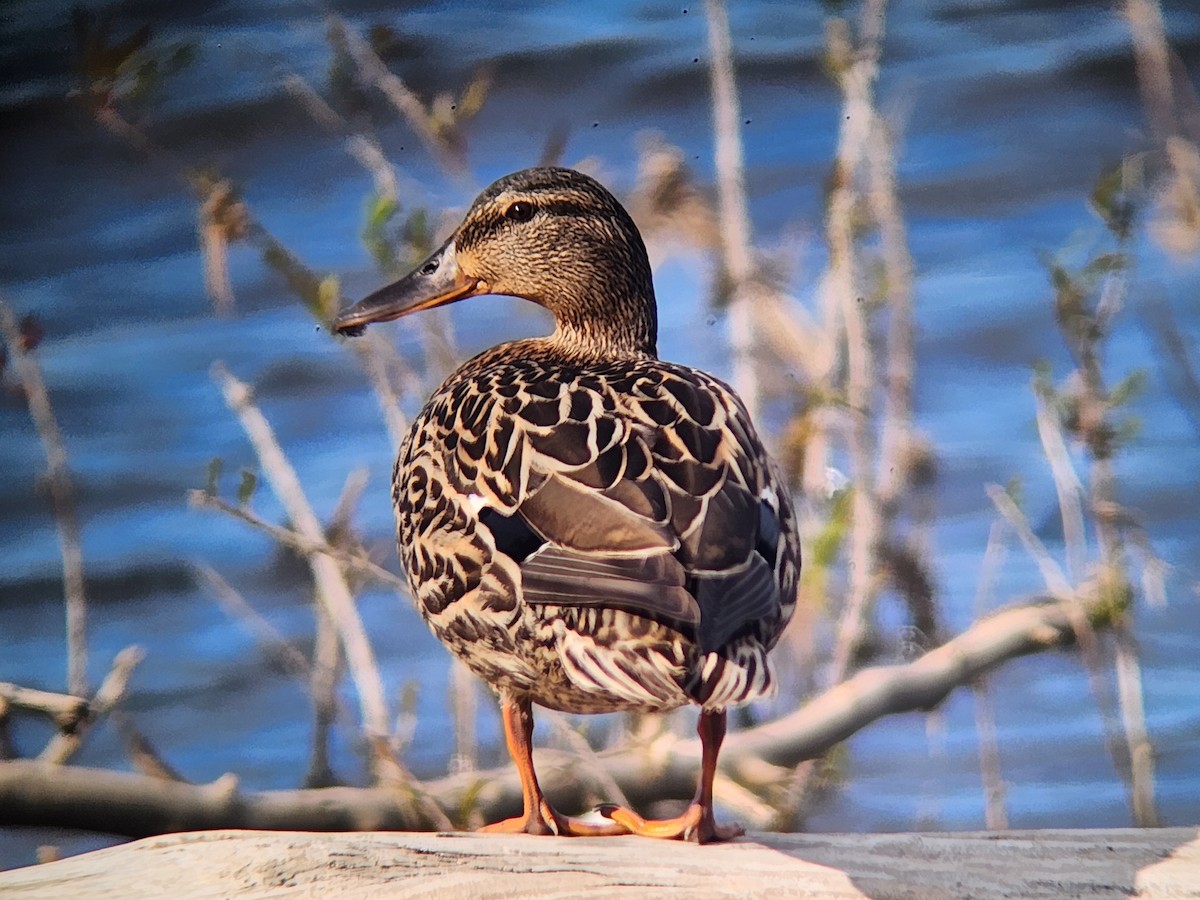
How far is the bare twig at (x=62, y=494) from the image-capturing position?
3029mm

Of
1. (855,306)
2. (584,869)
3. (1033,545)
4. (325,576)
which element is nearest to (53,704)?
(325,576)

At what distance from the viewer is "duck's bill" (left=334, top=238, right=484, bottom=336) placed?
2543 millimetres

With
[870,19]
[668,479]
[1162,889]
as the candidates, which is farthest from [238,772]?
[870,19]

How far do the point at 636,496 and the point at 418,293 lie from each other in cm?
90

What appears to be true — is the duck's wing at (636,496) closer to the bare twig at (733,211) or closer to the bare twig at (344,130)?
the bare twig at (733,211)

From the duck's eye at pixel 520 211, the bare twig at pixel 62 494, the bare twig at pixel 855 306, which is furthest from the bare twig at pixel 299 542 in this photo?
the bare twig at pixel 855 306

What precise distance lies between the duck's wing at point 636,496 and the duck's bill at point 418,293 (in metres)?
0.36

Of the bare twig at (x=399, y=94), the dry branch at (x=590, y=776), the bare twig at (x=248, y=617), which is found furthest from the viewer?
the bare twig at (x=399, y=94)

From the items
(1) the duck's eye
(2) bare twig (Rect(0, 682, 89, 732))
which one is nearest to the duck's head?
(1) the duck's eye

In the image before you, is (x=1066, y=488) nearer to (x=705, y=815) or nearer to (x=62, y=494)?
(x=705, y=815)

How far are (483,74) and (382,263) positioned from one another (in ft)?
2.00

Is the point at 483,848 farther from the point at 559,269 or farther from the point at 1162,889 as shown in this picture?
the point at 559,269

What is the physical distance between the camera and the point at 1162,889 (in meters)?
1.83

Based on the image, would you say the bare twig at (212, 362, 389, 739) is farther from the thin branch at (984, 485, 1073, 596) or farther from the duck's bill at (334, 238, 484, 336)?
the thin branch at (984, 485, 1073, 596)
